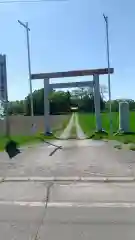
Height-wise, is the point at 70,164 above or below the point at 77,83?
below

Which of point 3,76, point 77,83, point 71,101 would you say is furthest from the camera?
point 71,101

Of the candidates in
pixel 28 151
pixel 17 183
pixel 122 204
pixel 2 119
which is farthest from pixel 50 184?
pixel 2 119

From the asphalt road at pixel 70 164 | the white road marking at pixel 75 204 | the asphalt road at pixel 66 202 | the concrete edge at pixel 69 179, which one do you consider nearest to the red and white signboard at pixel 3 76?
the asphalt road at pixel 70 164

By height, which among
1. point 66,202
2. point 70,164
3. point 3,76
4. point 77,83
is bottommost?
point 70,164

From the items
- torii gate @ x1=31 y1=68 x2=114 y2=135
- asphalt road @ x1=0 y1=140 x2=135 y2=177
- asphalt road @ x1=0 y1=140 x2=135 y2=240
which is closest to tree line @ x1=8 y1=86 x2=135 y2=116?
torii gate @ x1=31 y1=68 x2=114 y2=135
